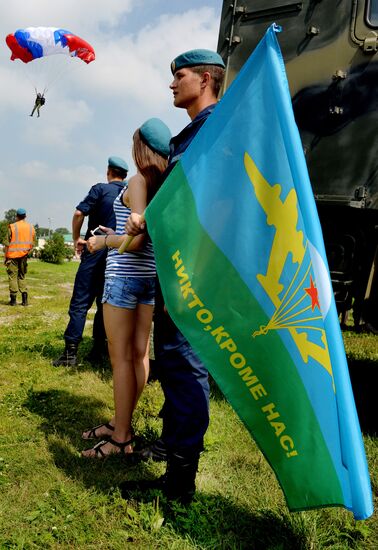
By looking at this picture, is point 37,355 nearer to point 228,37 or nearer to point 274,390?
point 228,37

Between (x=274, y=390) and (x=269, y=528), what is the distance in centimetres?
88

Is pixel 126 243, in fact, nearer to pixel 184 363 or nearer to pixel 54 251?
pixel 184 363

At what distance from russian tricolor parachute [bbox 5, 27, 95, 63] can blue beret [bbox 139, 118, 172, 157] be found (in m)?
13.1

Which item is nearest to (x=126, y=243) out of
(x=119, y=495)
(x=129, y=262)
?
(x=129, y=262)

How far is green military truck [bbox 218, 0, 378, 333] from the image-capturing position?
3.34 meters

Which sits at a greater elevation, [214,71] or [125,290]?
[214,71]

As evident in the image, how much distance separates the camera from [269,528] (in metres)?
2.24

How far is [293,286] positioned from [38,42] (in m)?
14.7

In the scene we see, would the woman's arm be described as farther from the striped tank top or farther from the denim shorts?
the denim shorts

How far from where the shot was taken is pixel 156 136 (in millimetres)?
2693

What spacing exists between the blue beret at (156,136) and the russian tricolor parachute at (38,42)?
13128 mm

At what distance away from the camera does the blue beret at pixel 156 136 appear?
2689 mm

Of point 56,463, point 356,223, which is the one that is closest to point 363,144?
point 356,223

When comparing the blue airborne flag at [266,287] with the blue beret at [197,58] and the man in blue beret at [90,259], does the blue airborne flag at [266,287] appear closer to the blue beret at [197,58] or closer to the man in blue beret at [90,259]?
the blue beret at [197,58]
